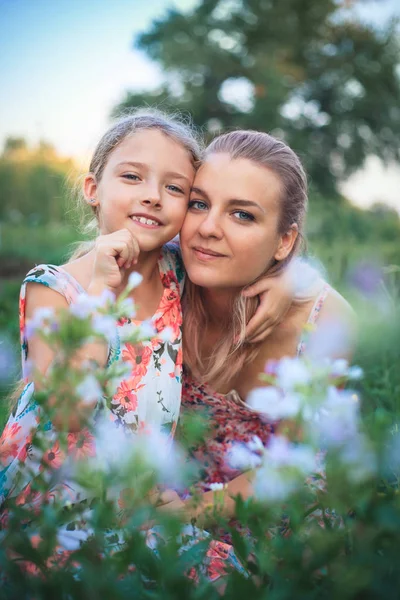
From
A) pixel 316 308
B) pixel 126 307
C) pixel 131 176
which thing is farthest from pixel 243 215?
pixel 126 307

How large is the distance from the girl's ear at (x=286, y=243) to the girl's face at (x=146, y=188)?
0.38 m

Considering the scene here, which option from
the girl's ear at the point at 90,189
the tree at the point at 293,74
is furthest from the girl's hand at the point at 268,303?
the tree at the point at 293,74

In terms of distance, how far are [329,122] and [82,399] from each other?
18.9m

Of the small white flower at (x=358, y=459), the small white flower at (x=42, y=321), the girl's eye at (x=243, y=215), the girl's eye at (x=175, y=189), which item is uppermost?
the small white flower at (x=42, y=321)

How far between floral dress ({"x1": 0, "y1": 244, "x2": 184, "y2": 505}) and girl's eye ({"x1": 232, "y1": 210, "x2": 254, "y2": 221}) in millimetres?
330

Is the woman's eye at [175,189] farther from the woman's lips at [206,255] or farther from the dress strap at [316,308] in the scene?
the dress strap at [316,308]

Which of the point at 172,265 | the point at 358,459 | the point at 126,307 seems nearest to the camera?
the point at 358,459

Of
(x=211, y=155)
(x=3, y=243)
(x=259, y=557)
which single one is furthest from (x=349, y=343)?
(x=3, y=243)

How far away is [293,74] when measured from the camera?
17.2m

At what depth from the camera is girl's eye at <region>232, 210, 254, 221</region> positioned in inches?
79.1

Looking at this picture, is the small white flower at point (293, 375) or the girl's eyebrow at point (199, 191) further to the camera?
the girl's eyebrow at point (199, 191)

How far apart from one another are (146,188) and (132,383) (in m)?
0.58

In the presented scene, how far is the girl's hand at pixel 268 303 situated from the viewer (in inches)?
84.0

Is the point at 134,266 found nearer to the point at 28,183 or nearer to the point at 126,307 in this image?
the point at 126,307
